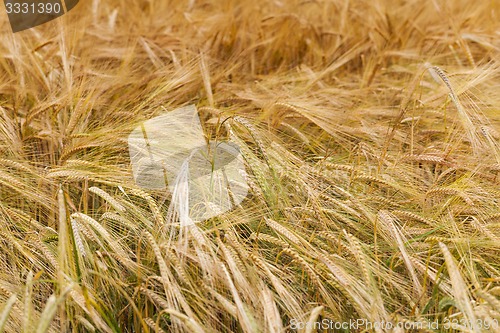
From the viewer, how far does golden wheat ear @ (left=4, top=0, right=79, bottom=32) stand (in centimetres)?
278

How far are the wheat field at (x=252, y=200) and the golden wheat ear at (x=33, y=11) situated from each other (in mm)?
130

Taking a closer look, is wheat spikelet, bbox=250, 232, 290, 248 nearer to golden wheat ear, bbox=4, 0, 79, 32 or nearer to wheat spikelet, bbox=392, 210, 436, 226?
wheat spikelet, bbox=392, 210, 436, 226

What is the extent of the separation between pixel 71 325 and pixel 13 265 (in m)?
0.22

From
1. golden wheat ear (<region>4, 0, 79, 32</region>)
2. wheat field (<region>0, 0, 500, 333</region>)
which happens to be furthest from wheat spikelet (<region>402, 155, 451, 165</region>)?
golden wheat ear (<region>4, 0, 79, 32</region>)

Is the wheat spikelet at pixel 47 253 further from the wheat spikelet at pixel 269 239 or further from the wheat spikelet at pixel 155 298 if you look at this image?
the wheat spikelet at pixel 269 239

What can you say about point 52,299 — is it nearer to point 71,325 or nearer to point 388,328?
point 71,325

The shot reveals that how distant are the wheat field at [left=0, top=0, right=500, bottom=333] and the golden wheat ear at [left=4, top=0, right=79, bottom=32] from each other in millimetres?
130

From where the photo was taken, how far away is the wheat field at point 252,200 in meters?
1.40

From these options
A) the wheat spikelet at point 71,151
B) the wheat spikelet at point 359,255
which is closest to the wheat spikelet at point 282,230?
the wheat spikelet at point 359,255

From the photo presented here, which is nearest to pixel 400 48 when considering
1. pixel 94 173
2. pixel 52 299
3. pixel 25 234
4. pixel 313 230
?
pixel 313 230

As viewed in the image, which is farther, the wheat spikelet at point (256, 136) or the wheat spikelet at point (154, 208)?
the wheat spikelet at point (256, 136)

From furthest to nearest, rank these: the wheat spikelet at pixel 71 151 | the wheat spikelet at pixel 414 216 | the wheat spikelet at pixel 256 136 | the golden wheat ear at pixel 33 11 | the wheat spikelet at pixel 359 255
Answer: the golden wheat ear at pixel 33 11 < the wheat spikelet at pixel 71 151 < the wheat spikelet at pixel 256 136 < the wheat spikelet at pixel 414 216 < the wheat spikelet at pixel 359 255

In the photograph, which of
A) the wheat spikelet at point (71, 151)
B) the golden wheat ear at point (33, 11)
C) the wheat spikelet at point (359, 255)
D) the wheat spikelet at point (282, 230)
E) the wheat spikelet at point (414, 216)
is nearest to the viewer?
the wheat spikelet at point (359, 255)

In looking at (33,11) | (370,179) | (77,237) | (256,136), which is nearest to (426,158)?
(370,179)
